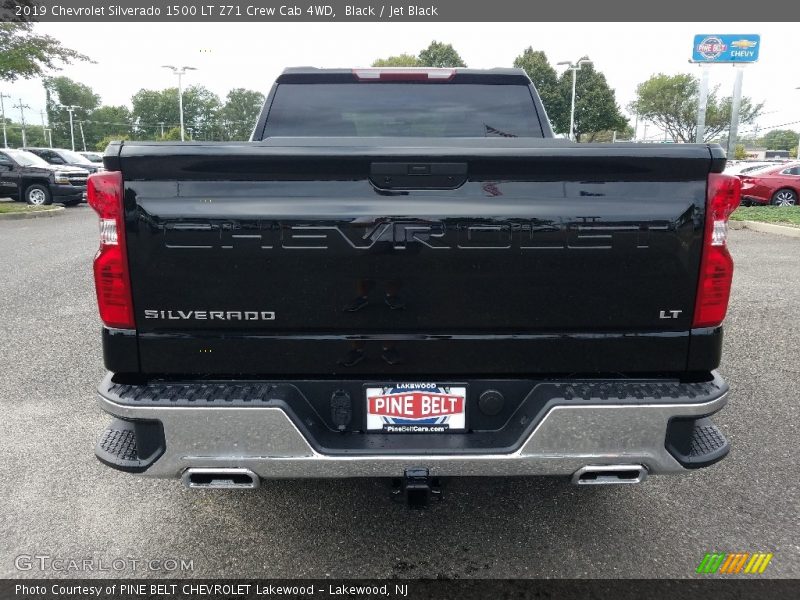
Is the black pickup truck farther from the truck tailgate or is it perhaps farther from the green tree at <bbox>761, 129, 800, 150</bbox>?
the green tree at <bbox>761, 129, 800, 150</bbox>

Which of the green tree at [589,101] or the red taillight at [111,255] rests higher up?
the green tree at [589,101]

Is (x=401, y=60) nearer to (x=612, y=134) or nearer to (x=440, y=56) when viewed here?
(x=440, y=56)

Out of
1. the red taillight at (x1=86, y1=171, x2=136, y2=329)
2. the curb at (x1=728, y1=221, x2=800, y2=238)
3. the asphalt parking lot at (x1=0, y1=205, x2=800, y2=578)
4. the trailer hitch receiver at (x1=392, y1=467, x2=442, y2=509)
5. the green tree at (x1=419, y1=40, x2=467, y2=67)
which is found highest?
the green tree at (x1=419, y1=40, x2=467, y2=67)

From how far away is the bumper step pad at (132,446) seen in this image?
2295mm

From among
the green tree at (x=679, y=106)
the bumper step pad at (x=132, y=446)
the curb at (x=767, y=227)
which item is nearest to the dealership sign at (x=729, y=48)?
the curb at (x=767, y=227)

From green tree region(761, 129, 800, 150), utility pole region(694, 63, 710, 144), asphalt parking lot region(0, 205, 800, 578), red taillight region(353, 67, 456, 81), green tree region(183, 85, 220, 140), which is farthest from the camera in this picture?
green tree region(183, 85, 220, 140)

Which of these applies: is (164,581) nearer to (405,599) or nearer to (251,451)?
(251,451)

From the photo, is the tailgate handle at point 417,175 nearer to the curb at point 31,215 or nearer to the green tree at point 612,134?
the curb at point 31,215

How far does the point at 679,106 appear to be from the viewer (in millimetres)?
69125

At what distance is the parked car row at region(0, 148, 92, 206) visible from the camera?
1845cm

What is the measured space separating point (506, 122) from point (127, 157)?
248cm

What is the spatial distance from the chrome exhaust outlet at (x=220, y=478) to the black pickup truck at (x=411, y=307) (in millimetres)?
11

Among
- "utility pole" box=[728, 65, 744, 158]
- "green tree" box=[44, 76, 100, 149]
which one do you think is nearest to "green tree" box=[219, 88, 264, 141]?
"green tree" box=[44, 76, 100, 149]

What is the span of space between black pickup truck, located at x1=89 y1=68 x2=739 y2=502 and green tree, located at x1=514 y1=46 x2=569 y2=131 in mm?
60755
